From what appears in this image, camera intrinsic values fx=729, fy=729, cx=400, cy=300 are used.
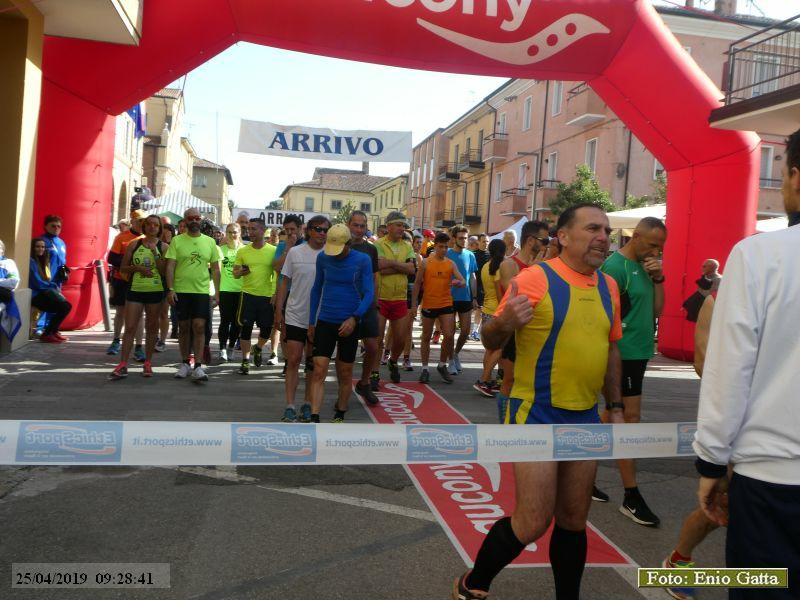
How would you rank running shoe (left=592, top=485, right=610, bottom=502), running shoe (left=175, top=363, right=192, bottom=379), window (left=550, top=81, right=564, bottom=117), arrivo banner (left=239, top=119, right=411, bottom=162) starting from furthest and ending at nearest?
1. window (left=550, top=81, right=564, bottom=117)
2. arrivo banner (left=239, top=119, right=411, bottom=162)
3. running shoe (left=175, top=363, right=192, bottom=379)
4. running shoe (left=592, top=485, right=610, bottom=502)

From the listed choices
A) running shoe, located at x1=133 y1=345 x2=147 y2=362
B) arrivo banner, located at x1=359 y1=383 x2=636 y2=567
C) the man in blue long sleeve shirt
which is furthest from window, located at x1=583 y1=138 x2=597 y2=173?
the man in blue long sleeve shirt

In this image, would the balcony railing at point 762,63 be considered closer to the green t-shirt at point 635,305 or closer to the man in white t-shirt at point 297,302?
the man in white t-shirt at point 297,302

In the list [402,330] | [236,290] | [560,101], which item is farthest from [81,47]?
[560,101]

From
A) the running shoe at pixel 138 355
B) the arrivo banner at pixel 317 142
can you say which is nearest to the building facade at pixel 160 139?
the arrivo banner at pixel 317 142

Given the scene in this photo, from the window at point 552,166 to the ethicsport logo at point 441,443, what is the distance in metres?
30.7

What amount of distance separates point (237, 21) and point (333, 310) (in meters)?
5.48

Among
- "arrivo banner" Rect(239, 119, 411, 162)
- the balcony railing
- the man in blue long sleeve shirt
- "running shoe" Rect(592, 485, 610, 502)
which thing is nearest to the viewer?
"running shoe" Rect(592, 485, 610, 502)

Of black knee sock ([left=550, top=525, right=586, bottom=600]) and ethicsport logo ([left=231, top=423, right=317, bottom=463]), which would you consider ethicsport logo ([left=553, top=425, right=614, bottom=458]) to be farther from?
ethicsport logo ([left=231, top=423, right=317, bottom=463])

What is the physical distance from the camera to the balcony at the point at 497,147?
39406 mm

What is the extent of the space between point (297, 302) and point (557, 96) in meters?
28.9

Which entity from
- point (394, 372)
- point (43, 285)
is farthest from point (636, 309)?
point (43, 285)

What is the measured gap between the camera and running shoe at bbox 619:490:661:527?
452cm

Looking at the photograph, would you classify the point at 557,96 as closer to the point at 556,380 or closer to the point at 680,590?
the point at 680,590

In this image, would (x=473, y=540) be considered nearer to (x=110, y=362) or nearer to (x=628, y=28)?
(x=110, y=362)
